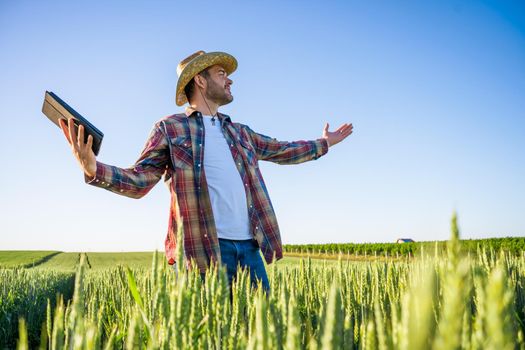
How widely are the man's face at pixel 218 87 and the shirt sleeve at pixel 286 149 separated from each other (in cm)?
43

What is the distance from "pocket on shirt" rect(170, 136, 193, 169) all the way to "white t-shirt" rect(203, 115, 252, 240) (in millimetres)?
127

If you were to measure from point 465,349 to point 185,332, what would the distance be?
43 centimetres

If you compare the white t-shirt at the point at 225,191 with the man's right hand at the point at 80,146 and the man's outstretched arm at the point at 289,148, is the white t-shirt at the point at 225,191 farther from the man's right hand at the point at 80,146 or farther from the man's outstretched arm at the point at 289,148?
the man's right hand at the point at 80,146

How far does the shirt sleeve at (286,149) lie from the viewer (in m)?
4.18

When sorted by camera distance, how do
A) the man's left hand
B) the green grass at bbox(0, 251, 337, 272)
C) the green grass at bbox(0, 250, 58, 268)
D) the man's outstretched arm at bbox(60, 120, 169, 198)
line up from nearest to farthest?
the man's outstretched arm at bbox(60, 120, 169, 198), the man's left hand, the green grass at bbox(0, 251, 337, 272), the green grass at bbox(0, 250, 58, 268)

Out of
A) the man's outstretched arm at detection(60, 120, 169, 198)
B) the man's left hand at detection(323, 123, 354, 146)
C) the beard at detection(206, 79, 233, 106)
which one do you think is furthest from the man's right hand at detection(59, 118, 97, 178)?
the man's left hand at detection(323, 123, 354, 146)

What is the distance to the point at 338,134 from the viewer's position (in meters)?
4.54

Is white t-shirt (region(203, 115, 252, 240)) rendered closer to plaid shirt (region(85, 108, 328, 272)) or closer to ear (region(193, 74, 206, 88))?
plaid shirt (region(85, 108, 328, 272))

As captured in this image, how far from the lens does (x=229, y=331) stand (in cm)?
99

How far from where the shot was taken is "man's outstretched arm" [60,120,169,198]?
98.7 inches

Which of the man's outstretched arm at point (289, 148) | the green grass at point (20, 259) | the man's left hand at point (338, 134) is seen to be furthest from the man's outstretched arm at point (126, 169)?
the green grass at point (20, 259)

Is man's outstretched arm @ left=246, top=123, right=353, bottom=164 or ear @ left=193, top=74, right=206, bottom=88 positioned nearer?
ear @ left=193, top=74, right=206, bottom=88

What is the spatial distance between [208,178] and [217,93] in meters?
0.80

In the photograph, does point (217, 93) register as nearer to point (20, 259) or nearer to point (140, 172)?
point (140, 172)
